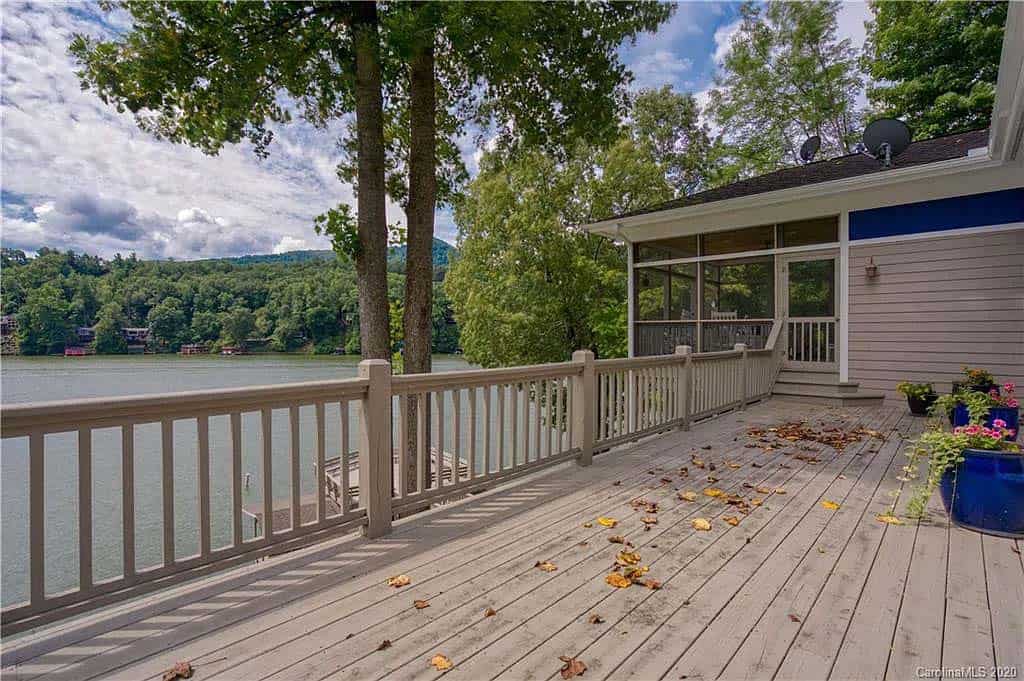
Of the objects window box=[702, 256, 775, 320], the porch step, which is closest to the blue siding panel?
window box=[702, 256, 775, 320]

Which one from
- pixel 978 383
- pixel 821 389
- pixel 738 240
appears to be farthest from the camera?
pixel 738 240

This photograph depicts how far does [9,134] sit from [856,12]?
23.1 meters

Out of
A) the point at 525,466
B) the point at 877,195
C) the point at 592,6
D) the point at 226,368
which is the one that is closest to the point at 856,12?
the point at 877,195

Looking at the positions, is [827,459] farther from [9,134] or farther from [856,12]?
[856,12]

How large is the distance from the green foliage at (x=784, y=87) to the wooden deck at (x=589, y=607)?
18.7 meters

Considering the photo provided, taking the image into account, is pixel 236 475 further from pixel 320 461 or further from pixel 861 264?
pixel 861 264

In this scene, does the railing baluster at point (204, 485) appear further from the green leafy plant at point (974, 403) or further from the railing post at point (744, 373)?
the railing post at point (744, 373)

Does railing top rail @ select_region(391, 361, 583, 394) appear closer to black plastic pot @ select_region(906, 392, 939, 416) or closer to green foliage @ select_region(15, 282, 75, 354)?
black plastic pot @ select_region(906, 392, 939, 416)

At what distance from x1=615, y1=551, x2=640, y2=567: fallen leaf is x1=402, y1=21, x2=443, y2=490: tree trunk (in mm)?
3335

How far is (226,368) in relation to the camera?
2781cm

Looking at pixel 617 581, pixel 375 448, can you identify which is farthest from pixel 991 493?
pixel 375 448

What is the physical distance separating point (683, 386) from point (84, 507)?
480 cm

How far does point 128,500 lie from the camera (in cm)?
185

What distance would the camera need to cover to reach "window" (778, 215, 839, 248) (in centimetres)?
751
